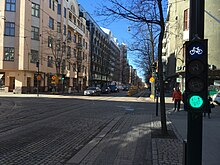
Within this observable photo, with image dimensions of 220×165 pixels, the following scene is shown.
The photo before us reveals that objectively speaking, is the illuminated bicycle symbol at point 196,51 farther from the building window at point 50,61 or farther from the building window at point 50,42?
the building window at point 50,61

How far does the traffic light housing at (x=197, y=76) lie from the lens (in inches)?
159

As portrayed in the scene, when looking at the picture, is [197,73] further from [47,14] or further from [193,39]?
[47,14]

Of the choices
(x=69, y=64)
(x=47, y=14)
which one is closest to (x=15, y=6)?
(x=47, y=14)

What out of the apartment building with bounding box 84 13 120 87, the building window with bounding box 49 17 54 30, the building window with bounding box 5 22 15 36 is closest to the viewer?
the building window with bounding box 5 22 15 36

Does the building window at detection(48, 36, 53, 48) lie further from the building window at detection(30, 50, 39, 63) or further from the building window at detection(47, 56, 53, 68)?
the building window at detection(30, 50, 39, 63)

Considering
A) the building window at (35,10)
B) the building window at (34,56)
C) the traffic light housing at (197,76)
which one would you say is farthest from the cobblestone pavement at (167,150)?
the building window at (35,10)

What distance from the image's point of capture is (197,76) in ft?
13.3

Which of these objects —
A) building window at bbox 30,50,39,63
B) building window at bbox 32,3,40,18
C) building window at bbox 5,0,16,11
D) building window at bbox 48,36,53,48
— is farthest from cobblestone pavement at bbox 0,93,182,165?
building window at bbox 48,36,53,48

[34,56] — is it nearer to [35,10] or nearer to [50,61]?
[50,61]

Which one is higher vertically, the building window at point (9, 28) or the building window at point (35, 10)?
the building window at point (35, 10)

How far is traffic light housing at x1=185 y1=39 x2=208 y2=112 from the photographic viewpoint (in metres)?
4.03

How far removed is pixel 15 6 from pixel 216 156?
44145 millimetres

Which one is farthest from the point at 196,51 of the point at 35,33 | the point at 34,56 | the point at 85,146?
the point at 35,33

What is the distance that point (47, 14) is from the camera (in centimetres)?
5072
